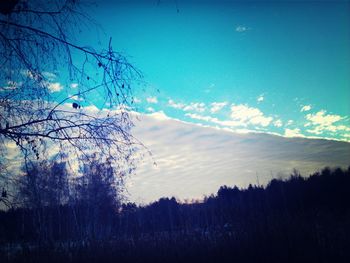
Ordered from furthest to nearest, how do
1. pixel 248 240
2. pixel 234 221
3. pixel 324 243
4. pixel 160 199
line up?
1. pixel 160 199
2. pixel 234 221
3. pixel 248 240
4. pixel 324 243

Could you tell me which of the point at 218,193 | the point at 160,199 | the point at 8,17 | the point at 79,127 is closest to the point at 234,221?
the point at 79,127

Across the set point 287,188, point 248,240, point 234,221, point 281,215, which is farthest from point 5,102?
point 287,188

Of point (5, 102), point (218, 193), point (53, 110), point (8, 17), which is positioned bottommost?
point (218, 193)

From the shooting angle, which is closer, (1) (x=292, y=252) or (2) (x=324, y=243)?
(1) (x=292, y=252)

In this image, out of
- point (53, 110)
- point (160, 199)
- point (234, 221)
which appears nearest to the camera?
point (53, 110)

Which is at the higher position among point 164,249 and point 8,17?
point 8,17

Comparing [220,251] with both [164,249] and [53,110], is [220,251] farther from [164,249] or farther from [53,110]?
[53,110]

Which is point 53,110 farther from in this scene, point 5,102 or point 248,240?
point 248,240

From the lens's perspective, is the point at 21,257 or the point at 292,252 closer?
the point at 292,252

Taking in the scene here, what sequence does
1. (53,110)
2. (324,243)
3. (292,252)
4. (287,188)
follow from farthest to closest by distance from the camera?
(287,188)
(324,243)
(292,252)
(53,110)

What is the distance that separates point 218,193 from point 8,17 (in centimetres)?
6697

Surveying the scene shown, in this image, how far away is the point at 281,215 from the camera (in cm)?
964

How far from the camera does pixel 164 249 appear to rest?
28.6 feet

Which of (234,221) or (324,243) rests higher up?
(234,221)
